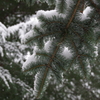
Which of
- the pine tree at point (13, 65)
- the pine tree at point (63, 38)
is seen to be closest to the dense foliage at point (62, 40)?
the pine tree at point (63, 38)

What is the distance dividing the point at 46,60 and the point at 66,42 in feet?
0.73

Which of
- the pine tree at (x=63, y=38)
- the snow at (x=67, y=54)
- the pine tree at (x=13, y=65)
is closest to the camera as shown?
the pine tree at (x=63, y=38)

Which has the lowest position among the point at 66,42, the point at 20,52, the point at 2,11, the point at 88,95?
the point at 88,95

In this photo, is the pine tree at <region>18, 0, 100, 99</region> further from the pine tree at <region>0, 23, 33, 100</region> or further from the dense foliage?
the pine tree at <region>0, 23, 33, 100</region>

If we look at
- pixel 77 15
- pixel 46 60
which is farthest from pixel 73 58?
pixel 77 15

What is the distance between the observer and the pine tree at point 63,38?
852 mm

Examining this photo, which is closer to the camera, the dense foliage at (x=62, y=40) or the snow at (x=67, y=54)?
the dense foliage at (x=62, y=40)

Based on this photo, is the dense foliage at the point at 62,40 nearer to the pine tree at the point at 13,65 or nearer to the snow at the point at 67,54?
the snow at the point at 67,54

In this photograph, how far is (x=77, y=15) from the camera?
0.86 metres

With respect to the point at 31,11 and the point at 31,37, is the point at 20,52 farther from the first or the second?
the point at 31,37

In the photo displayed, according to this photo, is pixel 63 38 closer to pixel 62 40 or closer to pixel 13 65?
pixel 62 40

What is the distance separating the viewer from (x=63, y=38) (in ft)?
3.13

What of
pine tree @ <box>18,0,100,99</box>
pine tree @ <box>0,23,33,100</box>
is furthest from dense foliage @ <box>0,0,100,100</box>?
pine tree @ <box>0,23,33,100</box>

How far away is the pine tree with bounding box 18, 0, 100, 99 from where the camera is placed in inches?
33.5
